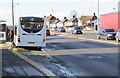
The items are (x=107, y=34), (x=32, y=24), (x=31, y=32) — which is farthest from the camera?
(x=107, y=34)

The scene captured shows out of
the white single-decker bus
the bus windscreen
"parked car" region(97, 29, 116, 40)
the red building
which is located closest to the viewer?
the white single-decker bus

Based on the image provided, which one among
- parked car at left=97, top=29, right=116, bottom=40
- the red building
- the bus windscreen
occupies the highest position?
the red building

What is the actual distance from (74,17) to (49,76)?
15024 centimetres

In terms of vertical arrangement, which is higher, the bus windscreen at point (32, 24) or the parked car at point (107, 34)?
the bus windscreen at point (32, 24)

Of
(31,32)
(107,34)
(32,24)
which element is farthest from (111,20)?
(31,32)

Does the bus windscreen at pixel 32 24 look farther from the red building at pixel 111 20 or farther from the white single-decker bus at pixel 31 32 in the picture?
the red building at pixel 111 20

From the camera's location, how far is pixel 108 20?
54.7m

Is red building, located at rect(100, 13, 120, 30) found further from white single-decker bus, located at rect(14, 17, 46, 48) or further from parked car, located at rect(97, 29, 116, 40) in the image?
white single-decker bus, located at rect(14, 17, 46, 48)

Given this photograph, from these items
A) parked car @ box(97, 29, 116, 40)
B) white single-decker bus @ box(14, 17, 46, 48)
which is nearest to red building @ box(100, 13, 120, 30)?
parked car @ box(97, 29, 116, 40)

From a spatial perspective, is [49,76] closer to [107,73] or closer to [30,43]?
[107,73]

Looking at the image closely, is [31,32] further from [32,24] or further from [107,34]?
[107,34]

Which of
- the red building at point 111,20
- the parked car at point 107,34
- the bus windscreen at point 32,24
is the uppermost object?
the red building at point 111,20

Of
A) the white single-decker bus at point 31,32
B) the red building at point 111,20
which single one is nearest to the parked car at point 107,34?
the white single-decker bus at point 31,32

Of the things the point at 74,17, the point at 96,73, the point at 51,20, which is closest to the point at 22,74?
the point at 96,73
